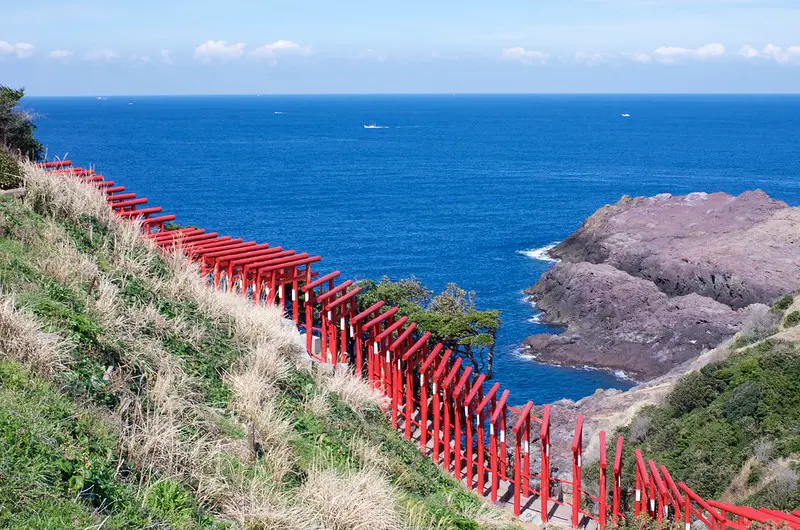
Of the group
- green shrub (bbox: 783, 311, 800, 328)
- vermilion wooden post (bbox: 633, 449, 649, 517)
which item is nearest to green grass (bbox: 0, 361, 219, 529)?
→ vermilion wooden post (bbox: 633, 449, 649, 517)

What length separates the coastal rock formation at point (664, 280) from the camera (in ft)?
149

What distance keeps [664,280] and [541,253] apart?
14.4 meters

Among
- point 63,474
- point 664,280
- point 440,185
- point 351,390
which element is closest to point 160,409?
point 63,474

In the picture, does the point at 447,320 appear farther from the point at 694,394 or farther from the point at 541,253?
the point at 541,253

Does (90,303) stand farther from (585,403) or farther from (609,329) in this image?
(609,329)

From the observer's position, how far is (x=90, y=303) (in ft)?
35.5

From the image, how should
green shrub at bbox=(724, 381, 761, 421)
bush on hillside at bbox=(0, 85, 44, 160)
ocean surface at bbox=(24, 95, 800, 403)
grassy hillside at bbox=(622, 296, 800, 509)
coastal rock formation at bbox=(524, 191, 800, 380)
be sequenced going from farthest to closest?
ocean surface at bbox=(24, 95, 800, 403) < coastal rock formation at bbox=(524, 191, 800, 380) < bush on hillside at bbox=(0, 85, 44, 160) < green shrub at bbox=(724, 381, 761, 421) < grassy hillside at bbox=(622, 296, 800, 509)

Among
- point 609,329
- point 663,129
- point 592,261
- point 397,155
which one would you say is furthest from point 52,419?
point 663,129

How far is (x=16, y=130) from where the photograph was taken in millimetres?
20922

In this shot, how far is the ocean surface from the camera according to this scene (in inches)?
2360

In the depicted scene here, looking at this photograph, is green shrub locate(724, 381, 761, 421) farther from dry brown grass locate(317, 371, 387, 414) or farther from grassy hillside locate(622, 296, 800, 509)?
dry brown grass locate(317, 371, 387, 414)

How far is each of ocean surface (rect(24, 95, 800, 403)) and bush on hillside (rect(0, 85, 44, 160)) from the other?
2342 cm

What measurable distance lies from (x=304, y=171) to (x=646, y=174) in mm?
42055

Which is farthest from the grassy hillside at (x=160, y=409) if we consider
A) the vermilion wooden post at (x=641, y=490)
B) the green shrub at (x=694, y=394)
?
the green shrub at (x=694, y=394)
